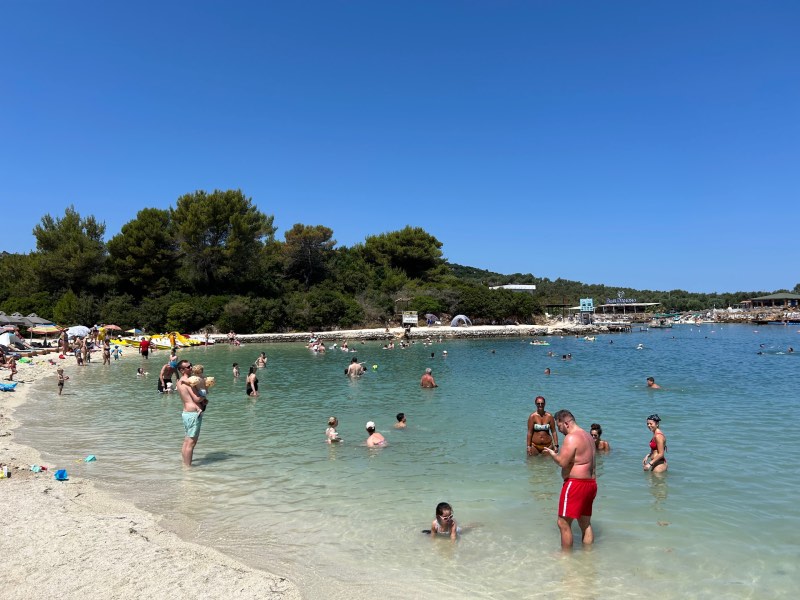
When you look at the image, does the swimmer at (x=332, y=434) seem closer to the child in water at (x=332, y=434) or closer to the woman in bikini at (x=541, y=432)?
the child in water at (x=332, y=434)

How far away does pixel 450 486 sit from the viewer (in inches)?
346

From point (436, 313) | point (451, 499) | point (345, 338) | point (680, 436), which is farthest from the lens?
point (436, 313)

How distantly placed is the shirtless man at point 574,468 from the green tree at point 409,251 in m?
67.3

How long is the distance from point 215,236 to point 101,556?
50976 mm

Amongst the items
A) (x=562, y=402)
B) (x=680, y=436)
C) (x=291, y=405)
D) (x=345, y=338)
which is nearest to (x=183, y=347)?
(x=345, y=338)

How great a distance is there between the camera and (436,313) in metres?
65.9

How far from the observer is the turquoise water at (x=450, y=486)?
19.0 feet

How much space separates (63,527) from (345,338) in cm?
4706

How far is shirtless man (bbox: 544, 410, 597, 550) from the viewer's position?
225 inches

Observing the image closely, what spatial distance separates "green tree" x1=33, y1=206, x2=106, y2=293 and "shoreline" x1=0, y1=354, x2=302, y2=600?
48958 millimetres

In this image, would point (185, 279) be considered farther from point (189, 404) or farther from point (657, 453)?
point (657, 453)

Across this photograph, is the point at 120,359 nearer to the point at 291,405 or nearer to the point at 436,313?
the point at 291,405

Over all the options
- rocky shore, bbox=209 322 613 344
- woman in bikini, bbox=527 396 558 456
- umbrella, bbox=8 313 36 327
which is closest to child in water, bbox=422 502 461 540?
woman in bikini, bbox=527 396 558 456

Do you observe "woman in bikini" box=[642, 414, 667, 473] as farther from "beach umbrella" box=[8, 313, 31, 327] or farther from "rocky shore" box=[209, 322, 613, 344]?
"rocky shore" box=[209, 322, 613, 344]
